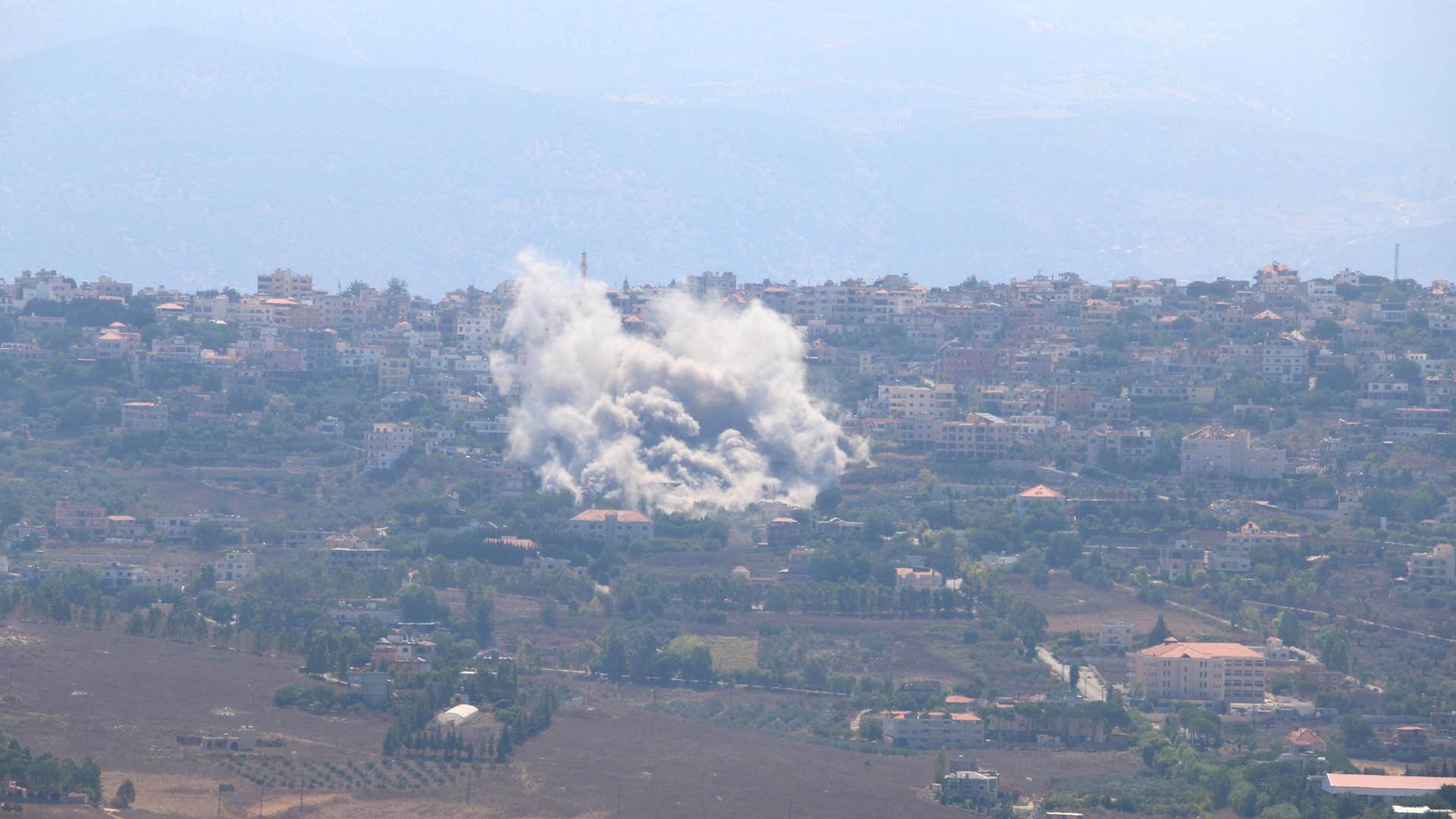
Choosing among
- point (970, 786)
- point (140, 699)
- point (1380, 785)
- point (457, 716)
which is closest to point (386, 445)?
point (457, 716)

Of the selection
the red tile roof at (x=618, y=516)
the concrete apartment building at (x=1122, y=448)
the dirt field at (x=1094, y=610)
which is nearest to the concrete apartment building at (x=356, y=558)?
the red tile roof at (x=618, y=516)

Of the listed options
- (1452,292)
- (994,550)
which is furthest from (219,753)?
(1452,292)

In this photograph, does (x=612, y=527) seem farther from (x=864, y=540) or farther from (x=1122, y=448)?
(x=1122, y=448)

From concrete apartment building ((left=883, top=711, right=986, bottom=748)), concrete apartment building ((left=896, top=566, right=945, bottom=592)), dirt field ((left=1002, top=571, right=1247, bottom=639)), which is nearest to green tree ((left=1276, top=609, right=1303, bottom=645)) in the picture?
dirt field ((left=1002, top=571, right=1247, bottom=639))

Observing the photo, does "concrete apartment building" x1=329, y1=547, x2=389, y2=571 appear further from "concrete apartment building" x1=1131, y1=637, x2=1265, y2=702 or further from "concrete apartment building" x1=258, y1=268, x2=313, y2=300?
"concrete apartment building" x1=258, y1=268, x2=313, y2=300

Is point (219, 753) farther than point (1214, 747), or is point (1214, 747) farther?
point (1214, 747)

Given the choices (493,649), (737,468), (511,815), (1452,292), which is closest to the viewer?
(511,815)

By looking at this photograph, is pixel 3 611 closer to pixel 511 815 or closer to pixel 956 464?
pixel 511 815
